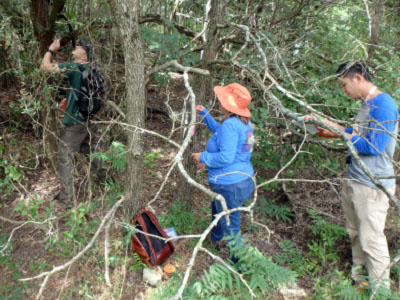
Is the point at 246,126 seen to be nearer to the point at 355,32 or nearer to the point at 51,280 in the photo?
the point at 51,280

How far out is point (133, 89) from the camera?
104 inches

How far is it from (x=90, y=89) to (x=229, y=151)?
2.01 meters

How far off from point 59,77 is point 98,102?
52cm

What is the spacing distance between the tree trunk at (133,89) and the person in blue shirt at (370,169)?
1642 millimetres

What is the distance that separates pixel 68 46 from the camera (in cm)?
482

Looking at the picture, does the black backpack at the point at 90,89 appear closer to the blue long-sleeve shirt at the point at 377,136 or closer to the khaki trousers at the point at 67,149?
the khaki trousers at the point at 67,149

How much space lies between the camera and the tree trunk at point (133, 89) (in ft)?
7.91

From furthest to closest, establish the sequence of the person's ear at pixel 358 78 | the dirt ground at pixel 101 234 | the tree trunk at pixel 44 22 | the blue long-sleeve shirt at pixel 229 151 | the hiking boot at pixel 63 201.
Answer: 1. the hiking boot at pixel 63 201
2. the tree trunk at pixel 44 22
3. the dirt ground at pixel 101 234
4. the blue long-sleeve shirt at pixel 229 151
5. the person's ear at pixel 358 78

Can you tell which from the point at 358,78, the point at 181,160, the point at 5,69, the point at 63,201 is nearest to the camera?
the point at 181,160

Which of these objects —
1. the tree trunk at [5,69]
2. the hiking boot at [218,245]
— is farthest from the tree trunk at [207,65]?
the tree trunk at [5,69]

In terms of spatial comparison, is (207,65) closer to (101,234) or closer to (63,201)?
(101,234)

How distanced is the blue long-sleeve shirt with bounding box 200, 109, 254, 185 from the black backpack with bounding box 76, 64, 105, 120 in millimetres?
1576

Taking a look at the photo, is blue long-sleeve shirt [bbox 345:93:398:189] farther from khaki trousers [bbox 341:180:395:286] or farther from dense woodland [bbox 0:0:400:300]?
dense woodland [bbox 0:0:400:300]

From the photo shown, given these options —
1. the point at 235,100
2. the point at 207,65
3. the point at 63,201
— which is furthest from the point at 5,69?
the point at 235,100
